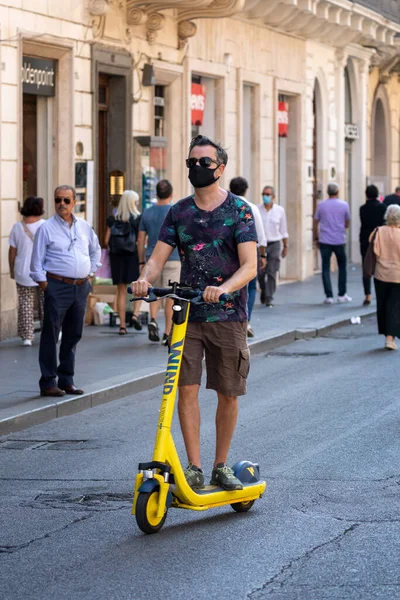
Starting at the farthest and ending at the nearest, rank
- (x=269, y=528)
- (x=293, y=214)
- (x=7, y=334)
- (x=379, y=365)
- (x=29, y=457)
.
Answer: (x=293, y=214) → (x=7, y=334) → (x=379, y=365) → (x=29, y=457) → (x=269, y=528)

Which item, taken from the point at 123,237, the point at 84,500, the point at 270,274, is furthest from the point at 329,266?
the point at 84,500

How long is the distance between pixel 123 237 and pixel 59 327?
5.40m

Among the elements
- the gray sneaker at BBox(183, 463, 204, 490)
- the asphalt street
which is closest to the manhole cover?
the asphalt street

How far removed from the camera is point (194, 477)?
7.11 meters

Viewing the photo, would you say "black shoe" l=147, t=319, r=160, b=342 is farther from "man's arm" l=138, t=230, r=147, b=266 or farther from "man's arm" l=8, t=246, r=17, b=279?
"man's arm" l=8, t=246, r=17, b=279

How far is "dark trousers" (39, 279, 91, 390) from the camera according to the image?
38.3ft

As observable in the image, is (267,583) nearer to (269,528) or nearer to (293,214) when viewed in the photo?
(269,528)

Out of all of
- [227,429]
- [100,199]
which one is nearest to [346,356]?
[100,199]

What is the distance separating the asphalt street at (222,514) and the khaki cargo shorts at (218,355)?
0.68m

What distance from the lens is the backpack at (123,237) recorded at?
55.9 ft

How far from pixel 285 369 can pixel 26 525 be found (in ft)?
25.1

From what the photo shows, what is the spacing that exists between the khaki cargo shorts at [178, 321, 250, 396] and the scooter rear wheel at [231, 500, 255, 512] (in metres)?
0.56

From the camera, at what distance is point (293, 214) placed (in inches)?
1126

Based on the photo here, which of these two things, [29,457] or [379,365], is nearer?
[29,457]
